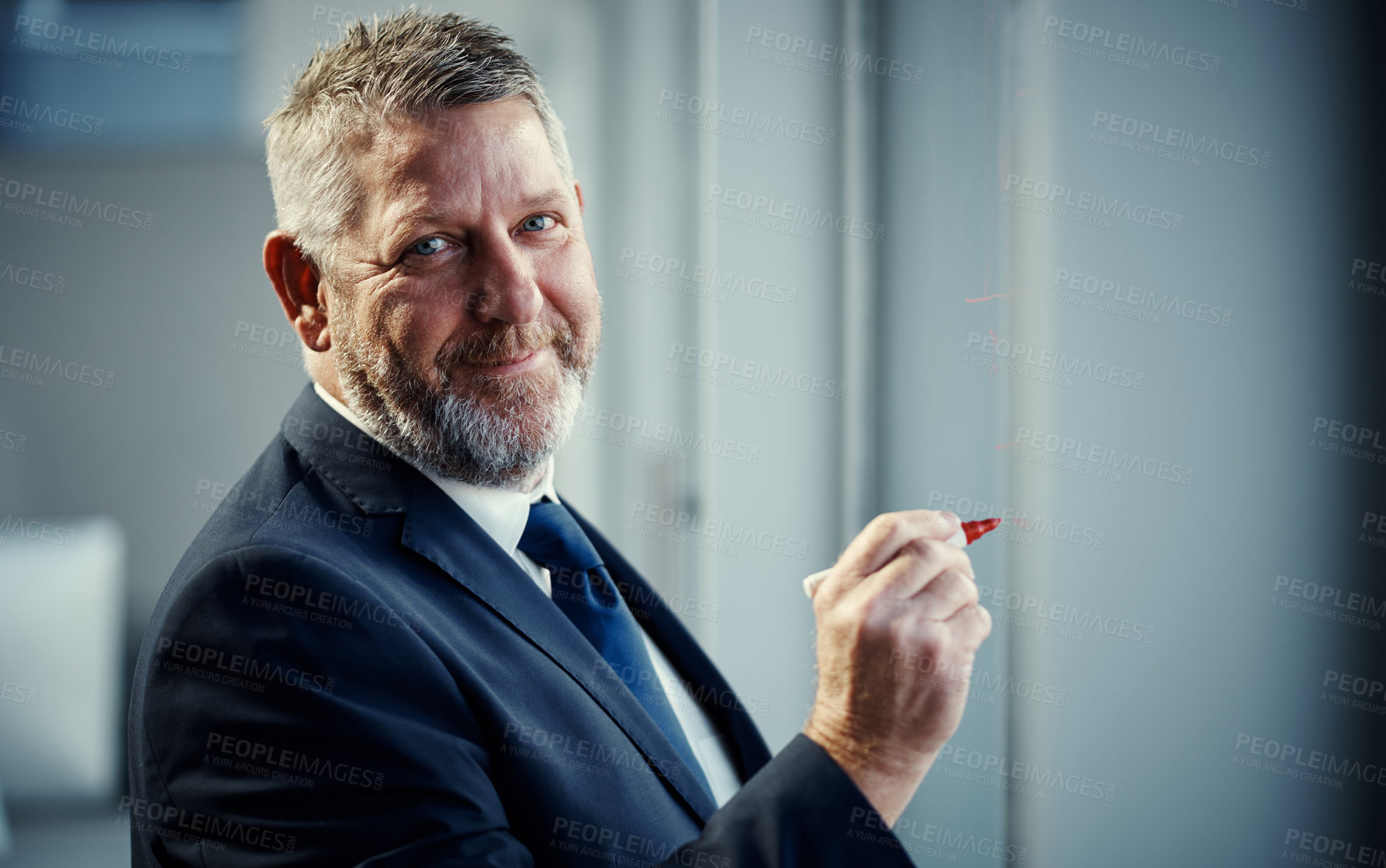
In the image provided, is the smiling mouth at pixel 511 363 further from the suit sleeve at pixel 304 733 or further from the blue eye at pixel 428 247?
the suit sleeve at pixel 304 733

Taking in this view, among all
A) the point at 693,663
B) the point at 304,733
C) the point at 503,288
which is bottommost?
the point at 693,663

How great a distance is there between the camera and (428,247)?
95cm

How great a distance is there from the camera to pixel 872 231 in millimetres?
1750

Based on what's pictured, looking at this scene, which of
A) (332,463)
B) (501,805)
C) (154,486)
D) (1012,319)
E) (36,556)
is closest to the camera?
(501,805)

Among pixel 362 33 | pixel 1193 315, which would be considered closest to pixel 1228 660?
→ pixel 1193 315

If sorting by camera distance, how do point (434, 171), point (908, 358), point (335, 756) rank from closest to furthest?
point (335, 756), point (434, 171), point (908, 358)

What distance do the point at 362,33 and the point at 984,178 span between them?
0.85 m

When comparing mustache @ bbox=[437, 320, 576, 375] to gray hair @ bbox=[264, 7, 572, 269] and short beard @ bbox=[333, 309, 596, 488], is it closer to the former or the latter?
short beard @ bbox=[333, 309, 596, 488]

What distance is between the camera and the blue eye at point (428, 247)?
3.11ft

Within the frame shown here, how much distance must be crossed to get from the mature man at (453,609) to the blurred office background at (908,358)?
0.41 metres

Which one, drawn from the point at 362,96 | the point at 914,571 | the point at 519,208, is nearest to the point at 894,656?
the point at 914,571

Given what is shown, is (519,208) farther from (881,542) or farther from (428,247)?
(881,542)

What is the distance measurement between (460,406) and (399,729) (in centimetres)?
37

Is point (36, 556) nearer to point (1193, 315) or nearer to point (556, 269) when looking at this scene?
point (556, 269)
